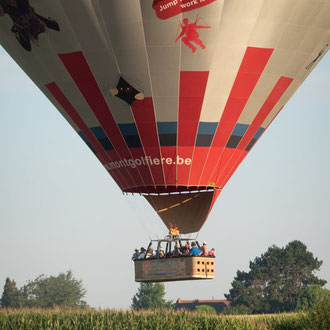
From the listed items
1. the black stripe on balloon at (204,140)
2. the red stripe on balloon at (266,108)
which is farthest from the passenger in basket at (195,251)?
Answer: the red stripe on balloon at (266,108)

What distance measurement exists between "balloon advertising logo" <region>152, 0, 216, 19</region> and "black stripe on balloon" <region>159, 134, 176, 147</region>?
13.2 ft

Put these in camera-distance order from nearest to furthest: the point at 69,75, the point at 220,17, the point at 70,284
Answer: the point at 220,17, the point at 69,75, the point at 70,284

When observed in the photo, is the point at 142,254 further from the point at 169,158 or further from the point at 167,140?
the point at 167,140

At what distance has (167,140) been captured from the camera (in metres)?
30.9

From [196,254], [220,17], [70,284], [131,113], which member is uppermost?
[70,284]

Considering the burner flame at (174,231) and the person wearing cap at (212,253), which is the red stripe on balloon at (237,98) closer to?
the burner flame at (174,231)

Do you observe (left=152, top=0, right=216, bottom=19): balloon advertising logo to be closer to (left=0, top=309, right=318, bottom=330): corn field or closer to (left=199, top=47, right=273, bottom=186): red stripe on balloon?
(left=199, top=47, right=273, bottom=186): red stripe on balloon

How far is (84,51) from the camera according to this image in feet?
99.4

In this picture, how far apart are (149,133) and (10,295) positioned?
245 feet

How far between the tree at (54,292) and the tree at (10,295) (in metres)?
0.85

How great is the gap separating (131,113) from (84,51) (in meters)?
2.50

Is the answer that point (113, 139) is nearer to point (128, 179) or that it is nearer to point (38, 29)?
point (128, 179)

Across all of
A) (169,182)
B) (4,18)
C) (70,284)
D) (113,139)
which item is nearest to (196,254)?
(169,182)

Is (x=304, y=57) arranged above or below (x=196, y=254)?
above
